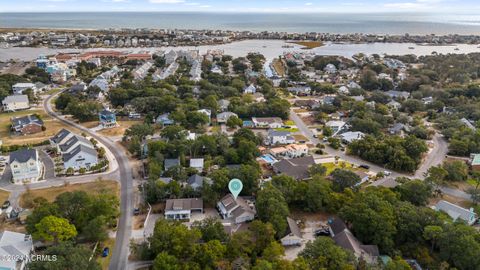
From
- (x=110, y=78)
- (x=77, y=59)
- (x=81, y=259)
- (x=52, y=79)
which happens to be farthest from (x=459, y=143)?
(x=77, y=59)

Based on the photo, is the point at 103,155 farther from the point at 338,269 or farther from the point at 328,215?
the point at 338,269

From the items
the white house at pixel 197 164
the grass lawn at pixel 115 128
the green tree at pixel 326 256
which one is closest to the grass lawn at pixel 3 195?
the grass lawn at pixel 115 128

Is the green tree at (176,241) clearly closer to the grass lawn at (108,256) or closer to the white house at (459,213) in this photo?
the grass lawn at (108,256)

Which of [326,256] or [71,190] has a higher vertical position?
[326,256]

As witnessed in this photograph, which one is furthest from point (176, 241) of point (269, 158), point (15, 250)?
point (269, 158)

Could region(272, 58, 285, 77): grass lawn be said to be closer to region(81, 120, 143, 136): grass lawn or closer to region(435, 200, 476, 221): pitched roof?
region(81, 120, 143, 136): grass lawn

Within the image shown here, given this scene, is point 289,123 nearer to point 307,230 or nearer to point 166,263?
point 307,230
